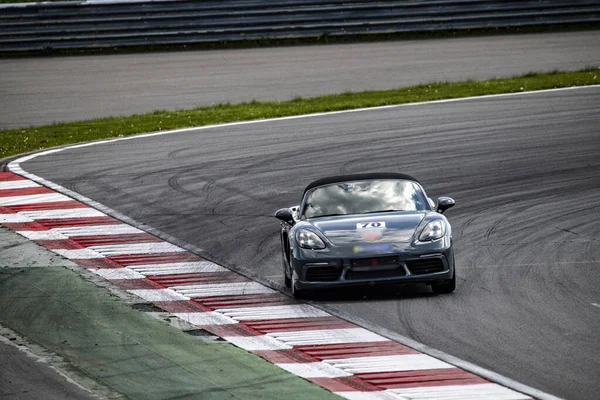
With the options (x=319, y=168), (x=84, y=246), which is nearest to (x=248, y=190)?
(x=319, y=168)

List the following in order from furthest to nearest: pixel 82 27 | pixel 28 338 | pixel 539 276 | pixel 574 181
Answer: pixel 82 27
pixel 574 181
pixel 539 276
pixel 28 338

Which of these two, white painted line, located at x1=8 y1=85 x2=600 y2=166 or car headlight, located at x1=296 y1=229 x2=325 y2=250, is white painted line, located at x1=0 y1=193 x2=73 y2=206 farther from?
car headlight, located at x1=296 y1=229 x2=325 y2=250

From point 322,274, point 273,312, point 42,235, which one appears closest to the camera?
point 273,312

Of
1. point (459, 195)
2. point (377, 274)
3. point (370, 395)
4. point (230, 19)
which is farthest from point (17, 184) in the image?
point (230, 19)

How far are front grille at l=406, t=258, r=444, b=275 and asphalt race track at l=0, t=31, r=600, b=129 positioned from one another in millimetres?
15871

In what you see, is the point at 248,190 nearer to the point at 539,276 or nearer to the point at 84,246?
the point at 84,246

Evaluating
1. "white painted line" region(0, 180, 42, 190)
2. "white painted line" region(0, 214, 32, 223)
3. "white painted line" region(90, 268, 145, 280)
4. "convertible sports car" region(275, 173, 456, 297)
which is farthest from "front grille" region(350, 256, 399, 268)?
"white painted line" region(0, 180, 42, 190)

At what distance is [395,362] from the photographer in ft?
32.5

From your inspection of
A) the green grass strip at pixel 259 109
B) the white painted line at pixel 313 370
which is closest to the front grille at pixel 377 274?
the white painted line at pixel 313 370

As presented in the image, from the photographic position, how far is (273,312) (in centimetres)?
1197

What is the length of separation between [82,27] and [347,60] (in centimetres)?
852

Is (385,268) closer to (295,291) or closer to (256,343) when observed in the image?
(295,291)

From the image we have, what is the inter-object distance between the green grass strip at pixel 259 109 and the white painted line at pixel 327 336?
13346 millimetres

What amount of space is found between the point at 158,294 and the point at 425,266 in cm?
294
